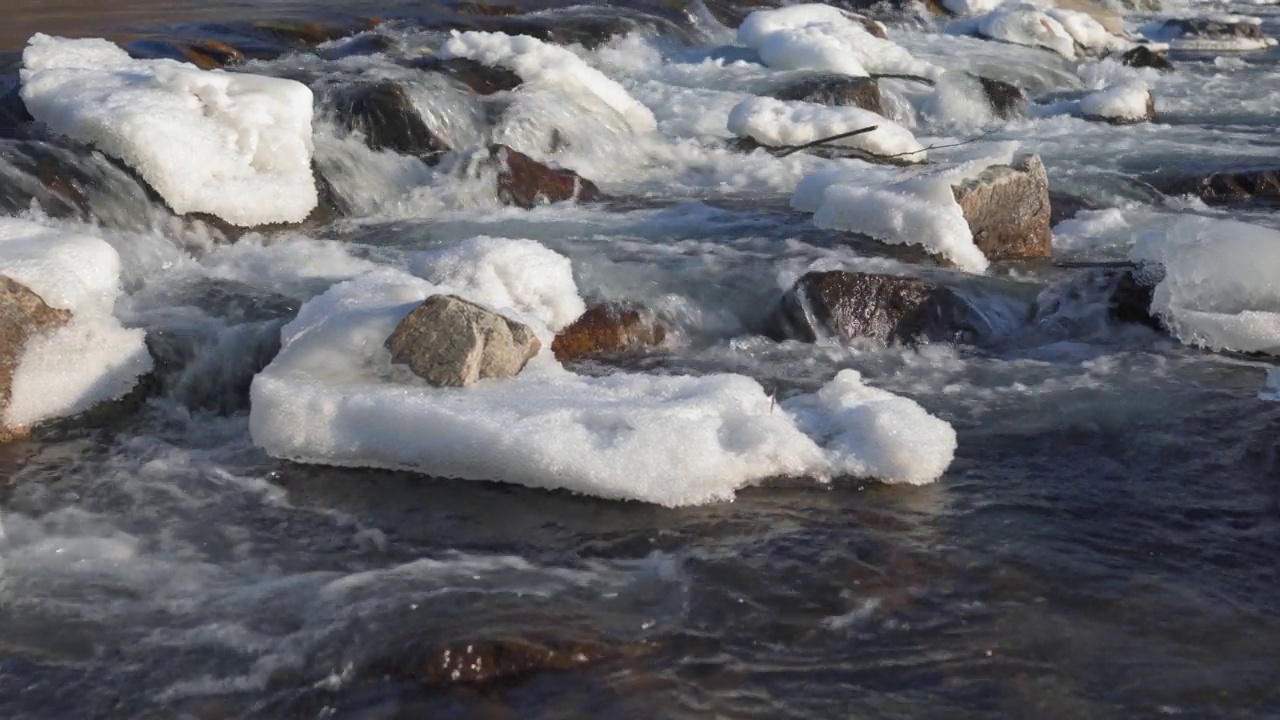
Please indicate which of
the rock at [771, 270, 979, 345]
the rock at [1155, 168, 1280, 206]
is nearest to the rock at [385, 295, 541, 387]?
the rock at [771, 270, 979, 345]

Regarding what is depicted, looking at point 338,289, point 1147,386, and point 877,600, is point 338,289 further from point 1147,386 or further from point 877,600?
point 1147,386

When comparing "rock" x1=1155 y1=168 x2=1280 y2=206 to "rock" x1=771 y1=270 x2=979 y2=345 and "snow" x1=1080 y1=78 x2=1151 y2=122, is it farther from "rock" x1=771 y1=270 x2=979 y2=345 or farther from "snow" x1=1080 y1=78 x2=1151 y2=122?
"rock" x1=771 y1=270 x2=979 y2=345

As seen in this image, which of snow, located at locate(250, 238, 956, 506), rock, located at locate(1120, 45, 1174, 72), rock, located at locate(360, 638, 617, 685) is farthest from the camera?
rock, located at locate(1120, 45, 1174, 72)

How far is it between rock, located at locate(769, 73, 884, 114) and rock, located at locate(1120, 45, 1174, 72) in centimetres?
492

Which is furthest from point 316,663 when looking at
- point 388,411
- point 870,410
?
point 870,410

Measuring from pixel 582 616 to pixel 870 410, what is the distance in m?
1.50

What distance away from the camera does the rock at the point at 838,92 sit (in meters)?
11.0

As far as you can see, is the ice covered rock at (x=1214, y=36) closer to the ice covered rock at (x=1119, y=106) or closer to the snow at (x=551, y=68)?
the ice covered rock at (x=1119, y=106)

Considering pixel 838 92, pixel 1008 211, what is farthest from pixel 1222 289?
pixel 838 92

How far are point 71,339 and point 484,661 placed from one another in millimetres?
2491

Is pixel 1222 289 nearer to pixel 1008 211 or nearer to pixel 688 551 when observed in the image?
pixel 1008 211

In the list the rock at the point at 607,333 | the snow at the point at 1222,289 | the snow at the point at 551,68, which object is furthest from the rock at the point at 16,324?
the snow at the point at 551,68

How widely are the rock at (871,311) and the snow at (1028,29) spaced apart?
10.8 meters

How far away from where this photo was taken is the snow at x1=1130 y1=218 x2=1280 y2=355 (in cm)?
577
